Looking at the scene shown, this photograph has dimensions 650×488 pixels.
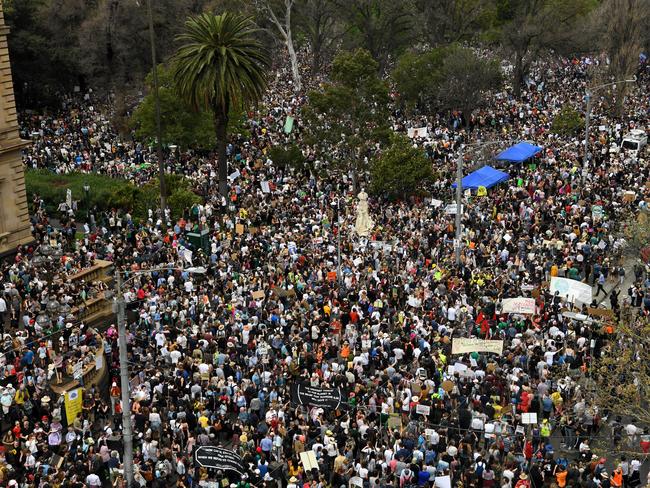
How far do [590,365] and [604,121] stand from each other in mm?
35718

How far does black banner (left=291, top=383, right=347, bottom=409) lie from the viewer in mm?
28484

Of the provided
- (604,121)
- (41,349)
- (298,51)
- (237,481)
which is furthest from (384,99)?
(298,51)

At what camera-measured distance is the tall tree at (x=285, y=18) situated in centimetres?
7462

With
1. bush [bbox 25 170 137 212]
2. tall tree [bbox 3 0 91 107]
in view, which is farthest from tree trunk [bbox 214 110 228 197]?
tall tree [bbox 3 0 91 107]

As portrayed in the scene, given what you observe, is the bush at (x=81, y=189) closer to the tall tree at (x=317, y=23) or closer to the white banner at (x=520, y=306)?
the white banner at (x=520, y=306)

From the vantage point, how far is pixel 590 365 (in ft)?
104

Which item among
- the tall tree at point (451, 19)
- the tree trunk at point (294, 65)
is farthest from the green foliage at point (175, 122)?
the tall tree at point (451, 19)

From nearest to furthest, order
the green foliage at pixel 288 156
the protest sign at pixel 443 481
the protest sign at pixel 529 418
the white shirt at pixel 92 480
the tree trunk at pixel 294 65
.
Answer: the protest sign at pixel 443 481 < the white shirt at pixel 92 480 < the protest sign at pixel 529 418 < the green foliage at pixel 288 156 < the tree trunk at pixel 294 65

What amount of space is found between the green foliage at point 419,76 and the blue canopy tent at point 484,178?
48.9 feet

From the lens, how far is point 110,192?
168 feet

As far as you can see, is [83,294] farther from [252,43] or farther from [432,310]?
[252,43]

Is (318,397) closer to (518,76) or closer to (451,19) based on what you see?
(518,76)

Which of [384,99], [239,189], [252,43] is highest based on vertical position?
[252,43]

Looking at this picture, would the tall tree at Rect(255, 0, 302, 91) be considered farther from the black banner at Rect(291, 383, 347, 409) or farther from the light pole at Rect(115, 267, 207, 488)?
the light pole at Rect(115, 267, 207, 488)
